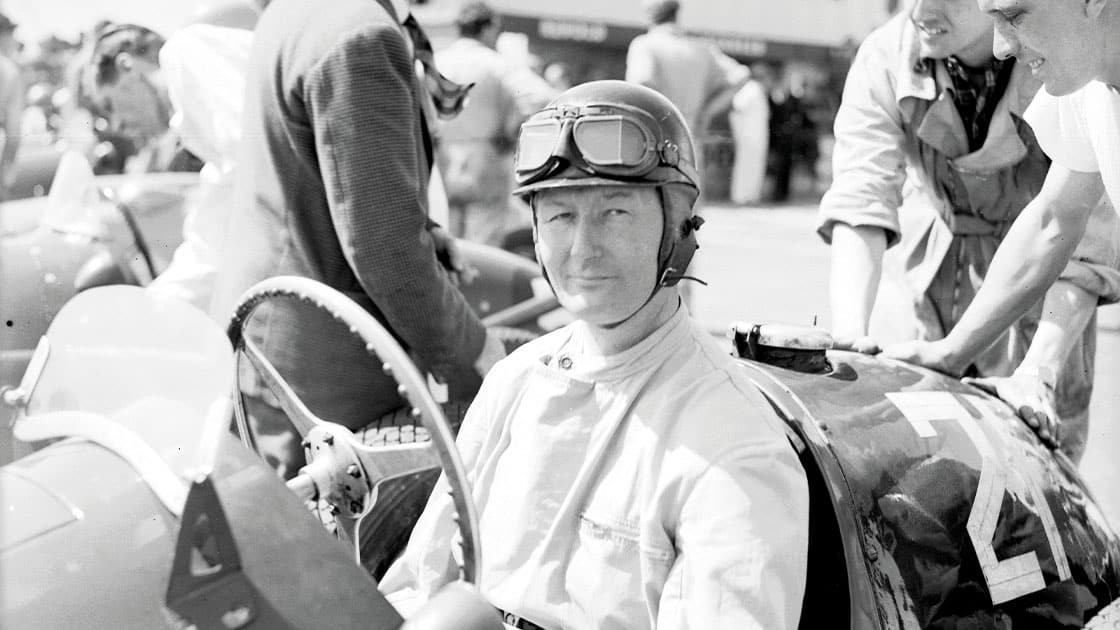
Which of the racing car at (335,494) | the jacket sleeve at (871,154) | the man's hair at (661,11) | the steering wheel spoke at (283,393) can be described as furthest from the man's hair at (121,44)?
the man's hair at (661,11)

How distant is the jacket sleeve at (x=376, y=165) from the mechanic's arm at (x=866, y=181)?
3.70 ft

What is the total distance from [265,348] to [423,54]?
837mm

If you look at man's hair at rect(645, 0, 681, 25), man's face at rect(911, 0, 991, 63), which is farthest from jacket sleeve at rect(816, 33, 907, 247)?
man's hair at rect(645, 0, 681, 25)

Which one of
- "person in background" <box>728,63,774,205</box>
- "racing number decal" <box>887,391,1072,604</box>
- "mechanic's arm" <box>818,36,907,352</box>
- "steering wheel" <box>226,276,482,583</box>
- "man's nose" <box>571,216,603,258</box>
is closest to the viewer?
"steering wheel" <box>226,276,482,583</box>

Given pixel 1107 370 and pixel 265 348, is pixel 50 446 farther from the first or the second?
pixel 1107 370

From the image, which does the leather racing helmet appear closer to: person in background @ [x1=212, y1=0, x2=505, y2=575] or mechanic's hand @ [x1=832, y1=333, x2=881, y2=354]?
person in background @ [x1=212, y1=0, x2=505, y2=575]

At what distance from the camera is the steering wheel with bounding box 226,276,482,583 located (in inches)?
56.0

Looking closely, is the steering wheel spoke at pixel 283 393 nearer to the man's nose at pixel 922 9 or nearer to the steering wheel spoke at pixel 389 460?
the steering wheel spoke at pixel 389 460

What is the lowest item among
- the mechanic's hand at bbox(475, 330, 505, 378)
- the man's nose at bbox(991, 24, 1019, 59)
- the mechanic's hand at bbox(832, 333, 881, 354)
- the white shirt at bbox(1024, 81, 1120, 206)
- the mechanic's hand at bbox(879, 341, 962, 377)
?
the mechanic's hand at bbox(475, 330, 505, 378)

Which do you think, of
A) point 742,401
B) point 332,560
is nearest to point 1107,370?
point 742,401

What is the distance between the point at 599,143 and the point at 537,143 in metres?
0.11

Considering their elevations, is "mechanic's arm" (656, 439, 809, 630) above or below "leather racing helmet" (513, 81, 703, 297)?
below

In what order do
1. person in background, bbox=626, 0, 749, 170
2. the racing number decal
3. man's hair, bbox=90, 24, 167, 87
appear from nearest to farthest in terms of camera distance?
the racing number decal → man's hair, bbox=90, 24, 167, 87 → person in background, bbox=626, 0, 749, 170

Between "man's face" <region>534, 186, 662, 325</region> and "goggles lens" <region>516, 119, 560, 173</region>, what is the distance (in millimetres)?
58
